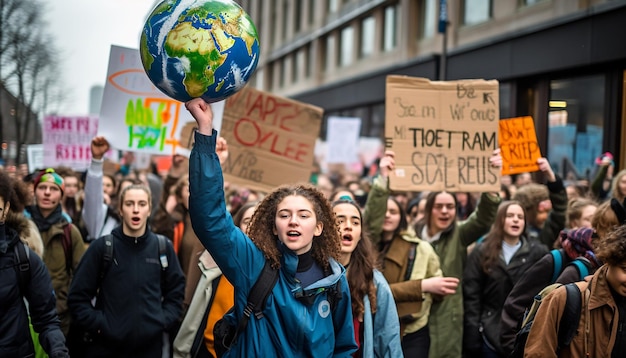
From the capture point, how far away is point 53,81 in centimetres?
1409

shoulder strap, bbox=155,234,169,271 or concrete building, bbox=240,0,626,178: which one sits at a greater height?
concrete building, bbox=240,0,626,178

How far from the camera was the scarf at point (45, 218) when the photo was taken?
5.62 meters

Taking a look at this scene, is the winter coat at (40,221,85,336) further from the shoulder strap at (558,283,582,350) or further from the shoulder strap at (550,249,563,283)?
the shoulder strap at (558,283,582,350)

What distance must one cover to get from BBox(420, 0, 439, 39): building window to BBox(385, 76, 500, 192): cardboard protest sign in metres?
12.7

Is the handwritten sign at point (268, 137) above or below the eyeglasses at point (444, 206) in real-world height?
above

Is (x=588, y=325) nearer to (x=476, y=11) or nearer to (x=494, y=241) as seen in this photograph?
(x=494, y=241)

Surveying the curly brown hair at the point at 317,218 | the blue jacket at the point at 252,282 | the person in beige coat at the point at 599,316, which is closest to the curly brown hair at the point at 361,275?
the curly brown hair at the point at 317,218

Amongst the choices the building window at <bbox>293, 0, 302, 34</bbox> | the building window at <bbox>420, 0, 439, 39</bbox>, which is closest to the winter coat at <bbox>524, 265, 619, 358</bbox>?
the building window at <bbox>420, 0, 439, 39</bbox>

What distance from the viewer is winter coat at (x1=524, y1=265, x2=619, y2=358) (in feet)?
11.1

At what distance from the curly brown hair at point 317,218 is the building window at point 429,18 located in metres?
15.8

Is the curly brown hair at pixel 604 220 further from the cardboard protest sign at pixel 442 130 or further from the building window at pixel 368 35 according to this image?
the building window at pixel 368 35

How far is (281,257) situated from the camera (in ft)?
10.7

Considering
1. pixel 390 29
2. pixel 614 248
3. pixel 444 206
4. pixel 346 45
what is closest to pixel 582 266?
pixel 614 248

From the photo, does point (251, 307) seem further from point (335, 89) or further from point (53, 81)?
point (335, 89)
